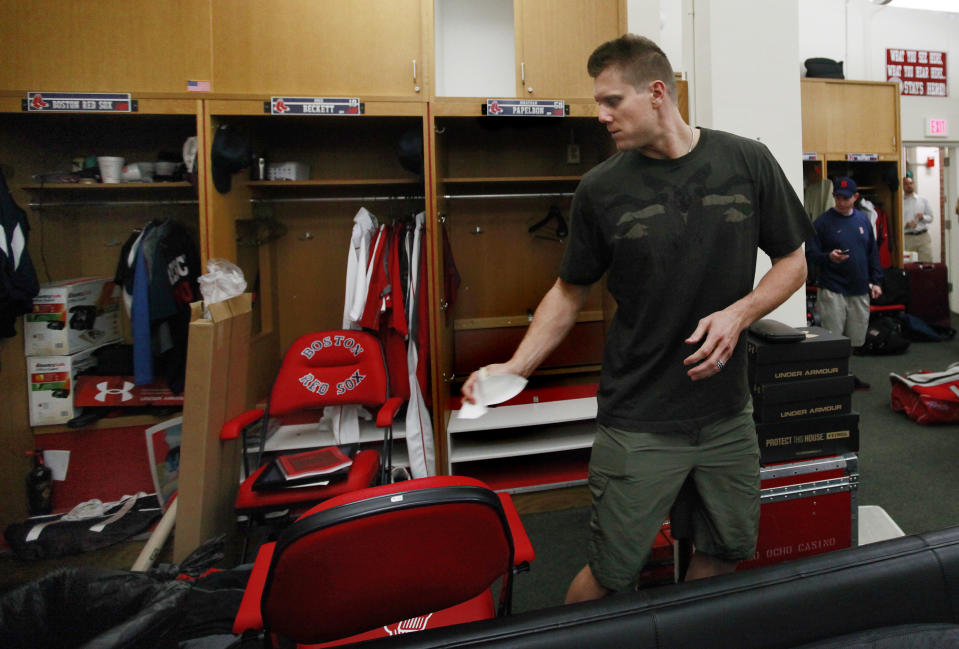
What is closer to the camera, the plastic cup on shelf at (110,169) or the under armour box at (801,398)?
the under armour box at (801,398)

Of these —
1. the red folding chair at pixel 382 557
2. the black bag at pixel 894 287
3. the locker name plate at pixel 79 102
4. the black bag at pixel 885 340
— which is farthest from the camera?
the black bag at pixel 894 287

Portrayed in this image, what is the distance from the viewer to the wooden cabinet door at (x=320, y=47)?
236cm

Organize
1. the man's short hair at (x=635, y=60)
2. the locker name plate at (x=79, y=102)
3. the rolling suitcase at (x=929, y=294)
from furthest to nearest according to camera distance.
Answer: the rolling suitcase at (x=929, y=294) < the locker name plate at (x=79, y=102) < the man's short hair at (x=635, y=60)

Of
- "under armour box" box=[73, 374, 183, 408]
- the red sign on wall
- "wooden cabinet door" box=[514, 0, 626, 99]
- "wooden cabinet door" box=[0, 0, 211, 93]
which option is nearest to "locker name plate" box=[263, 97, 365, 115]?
"wooden cabinet door" box=[0, 0, 211, 93]

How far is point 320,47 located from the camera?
95.1 inches

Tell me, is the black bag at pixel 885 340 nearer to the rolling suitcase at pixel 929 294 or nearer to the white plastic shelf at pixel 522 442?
the rolling suitcase at pixel 929 294

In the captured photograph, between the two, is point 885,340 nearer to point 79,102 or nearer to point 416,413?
point 416,413

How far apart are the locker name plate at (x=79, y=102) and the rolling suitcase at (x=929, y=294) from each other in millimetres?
7155

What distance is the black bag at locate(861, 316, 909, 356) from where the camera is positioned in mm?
5059

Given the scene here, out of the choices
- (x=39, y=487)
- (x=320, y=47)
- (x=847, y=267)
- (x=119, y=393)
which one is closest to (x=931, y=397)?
(x=847, y=267)

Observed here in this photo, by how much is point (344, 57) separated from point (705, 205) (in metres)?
1.94

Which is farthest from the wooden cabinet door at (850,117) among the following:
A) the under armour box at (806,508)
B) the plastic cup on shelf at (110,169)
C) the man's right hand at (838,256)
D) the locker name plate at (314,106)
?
the plastic cup on shelf at (110,169)

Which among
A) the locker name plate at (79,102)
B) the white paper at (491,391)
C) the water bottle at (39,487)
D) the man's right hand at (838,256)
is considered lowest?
the water bottle at (39,487)

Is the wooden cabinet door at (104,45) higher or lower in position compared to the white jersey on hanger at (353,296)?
higher
